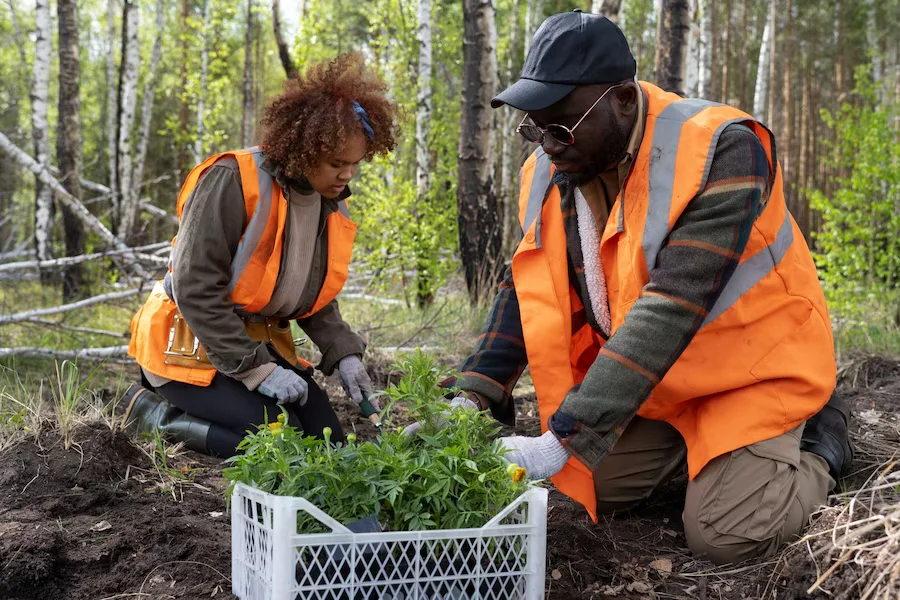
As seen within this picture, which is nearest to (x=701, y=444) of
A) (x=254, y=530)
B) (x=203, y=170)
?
(x=254, y=530)

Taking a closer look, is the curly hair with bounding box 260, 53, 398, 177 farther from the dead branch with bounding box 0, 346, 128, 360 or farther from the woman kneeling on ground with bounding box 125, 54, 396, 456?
the dead branch with bounding box 0, 346, 128, 360

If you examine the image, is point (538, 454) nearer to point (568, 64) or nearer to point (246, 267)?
point (568, 64)

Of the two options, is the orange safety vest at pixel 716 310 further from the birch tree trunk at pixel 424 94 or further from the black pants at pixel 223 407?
the birch tree trunk at pixel 424 94

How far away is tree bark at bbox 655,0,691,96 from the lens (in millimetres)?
6070

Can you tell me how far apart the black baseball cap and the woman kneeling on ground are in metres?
1.17

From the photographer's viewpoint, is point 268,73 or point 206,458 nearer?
point 206,458

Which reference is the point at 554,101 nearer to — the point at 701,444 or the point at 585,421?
the point at 585,421

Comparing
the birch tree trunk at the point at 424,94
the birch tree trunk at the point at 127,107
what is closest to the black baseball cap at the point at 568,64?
the birch tree trunk at the point at 424,94

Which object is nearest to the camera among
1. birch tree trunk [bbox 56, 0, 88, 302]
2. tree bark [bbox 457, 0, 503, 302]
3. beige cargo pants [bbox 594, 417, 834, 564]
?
beige cargo pants [bbox 594, 417, 834, 564]

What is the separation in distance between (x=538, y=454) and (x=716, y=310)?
0.72 meters

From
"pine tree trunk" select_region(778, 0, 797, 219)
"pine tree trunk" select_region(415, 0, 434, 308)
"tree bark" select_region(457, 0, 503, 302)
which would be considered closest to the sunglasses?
"tree bark" select_region(457, 0, 503, 302)

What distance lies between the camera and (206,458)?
10.9 ft

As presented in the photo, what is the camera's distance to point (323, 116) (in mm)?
3295

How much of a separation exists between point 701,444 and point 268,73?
28.5 meters
